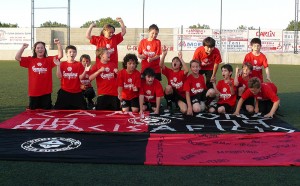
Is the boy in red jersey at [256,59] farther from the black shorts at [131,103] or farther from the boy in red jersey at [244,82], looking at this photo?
the black shorts at [131,103]

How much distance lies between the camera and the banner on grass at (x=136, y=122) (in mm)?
5212

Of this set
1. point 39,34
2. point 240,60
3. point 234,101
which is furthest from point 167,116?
point 39,34

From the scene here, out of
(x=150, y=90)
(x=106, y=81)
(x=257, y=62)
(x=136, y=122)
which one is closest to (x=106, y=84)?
(x=106, y=81)

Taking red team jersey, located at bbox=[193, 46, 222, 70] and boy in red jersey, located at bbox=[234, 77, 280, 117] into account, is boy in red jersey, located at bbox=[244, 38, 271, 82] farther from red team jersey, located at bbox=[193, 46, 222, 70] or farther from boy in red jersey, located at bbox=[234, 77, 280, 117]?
boy in red jersey, located at bbox=[234, 77, 280, 117]

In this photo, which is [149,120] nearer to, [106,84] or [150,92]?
[150,92]

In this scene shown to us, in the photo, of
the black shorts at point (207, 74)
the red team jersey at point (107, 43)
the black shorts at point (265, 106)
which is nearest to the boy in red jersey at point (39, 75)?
the red team jersey at point (107, 43)

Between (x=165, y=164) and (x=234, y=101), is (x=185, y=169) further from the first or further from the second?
(x=234, y=101)

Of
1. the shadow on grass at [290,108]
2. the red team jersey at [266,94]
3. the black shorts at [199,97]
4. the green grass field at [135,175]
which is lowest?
the green grass field at [135,175]

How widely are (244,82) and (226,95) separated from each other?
0.47m

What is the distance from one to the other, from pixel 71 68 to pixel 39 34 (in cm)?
2829

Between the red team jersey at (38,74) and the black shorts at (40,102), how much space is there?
0.08 m

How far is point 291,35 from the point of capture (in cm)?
2631

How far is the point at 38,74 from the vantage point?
6695mm

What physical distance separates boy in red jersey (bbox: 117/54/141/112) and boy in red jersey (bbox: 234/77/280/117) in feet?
5.59
